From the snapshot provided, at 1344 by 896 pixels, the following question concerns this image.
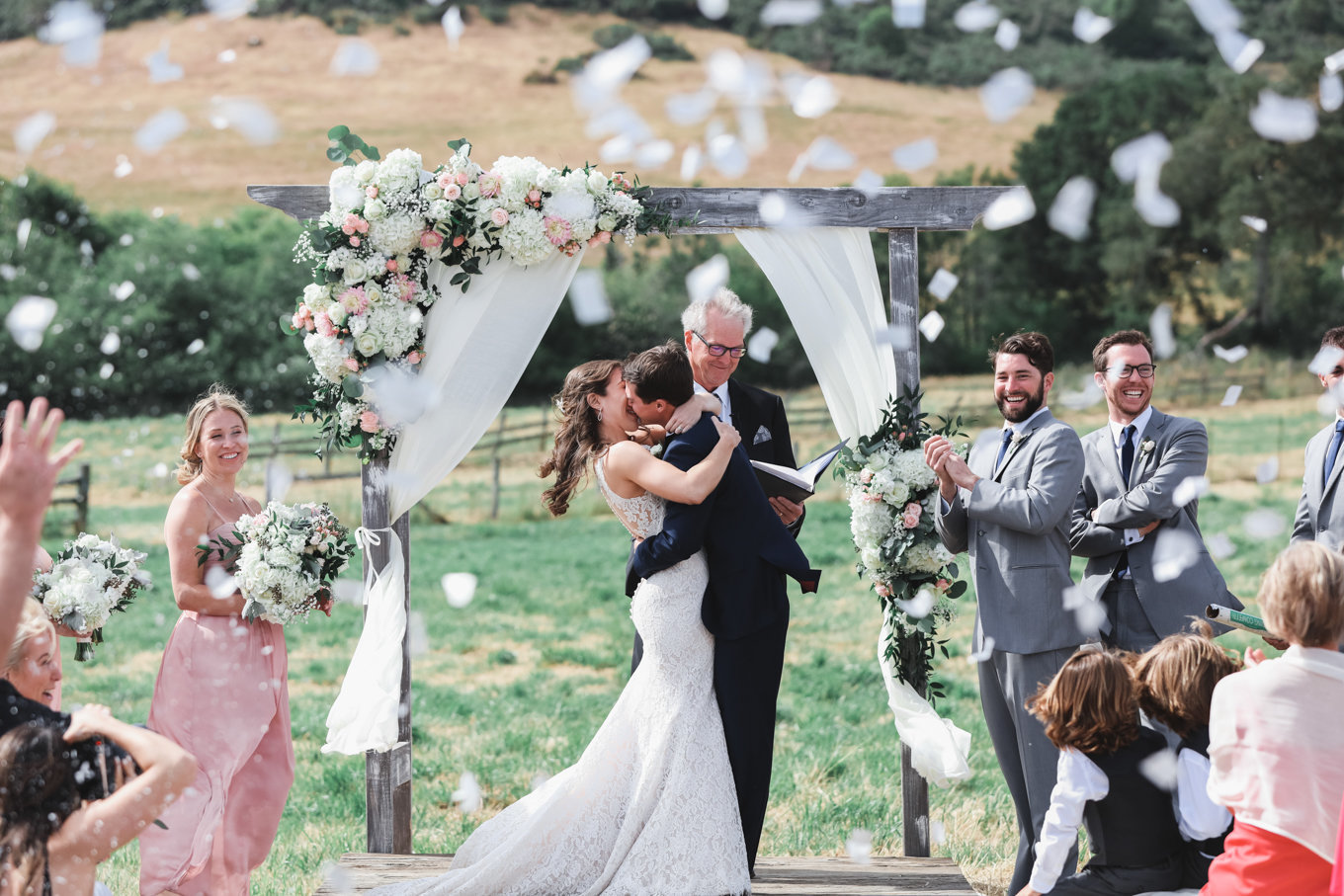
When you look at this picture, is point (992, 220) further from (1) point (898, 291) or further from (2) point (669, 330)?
(2) point (669, 330)

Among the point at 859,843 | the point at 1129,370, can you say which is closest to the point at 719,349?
the point at 1129,370

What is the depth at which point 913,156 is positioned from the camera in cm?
3072

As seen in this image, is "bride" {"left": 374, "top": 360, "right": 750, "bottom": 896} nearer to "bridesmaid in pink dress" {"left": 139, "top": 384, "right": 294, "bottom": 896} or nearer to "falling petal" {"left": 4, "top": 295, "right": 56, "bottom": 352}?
"bridesmaid in pink dress" {"left": 139, "top": 384, "right": 294, "bottom": 896}

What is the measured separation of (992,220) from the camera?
15.9 feet

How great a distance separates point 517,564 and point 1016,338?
967 cm

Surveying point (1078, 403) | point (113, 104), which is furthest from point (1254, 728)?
point (113, 104)

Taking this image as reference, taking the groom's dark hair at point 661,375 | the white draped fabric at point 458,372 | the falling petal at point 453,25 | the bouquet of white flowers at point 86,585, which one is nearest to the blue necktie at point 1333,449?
the groom's dark hair at point 661,375

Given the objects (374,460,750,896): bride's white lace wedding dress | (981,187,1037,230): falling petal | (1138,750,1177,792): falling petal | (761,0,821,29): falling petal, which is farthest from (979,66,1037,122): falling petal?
(1138,750,1177,792): falling petal

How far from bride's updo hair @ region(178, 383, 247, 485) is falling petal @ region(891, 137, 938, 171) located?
26213 mm

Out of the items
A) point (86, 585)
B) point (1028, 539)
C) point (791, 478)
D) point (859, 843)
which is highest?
point (791, 478)

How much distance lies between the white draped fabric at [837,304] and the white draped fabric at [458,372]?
828 millimetres

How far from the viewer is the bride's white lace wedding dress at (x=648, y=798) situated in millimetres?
3781

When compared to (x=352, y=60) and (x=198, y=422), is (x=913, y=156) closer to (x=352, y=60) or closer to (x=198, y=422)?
(x=352, y=60)

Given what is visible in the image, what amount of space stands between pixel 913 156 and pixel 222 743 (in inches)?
1136
